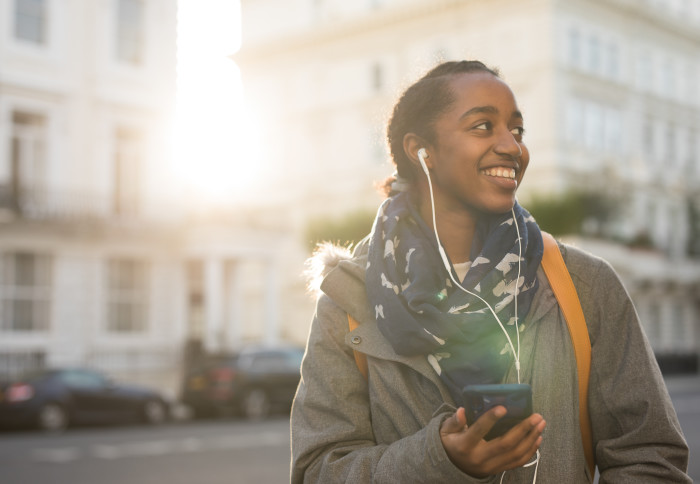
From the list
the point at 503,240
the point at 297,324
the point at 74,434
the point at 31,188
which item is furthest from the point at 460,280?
the point at 297,324

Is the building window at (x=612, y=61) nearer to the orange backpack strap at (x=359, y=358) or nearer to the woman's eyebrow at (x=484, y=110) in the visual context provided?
the woman's eyebrow at (x=484, y=110)

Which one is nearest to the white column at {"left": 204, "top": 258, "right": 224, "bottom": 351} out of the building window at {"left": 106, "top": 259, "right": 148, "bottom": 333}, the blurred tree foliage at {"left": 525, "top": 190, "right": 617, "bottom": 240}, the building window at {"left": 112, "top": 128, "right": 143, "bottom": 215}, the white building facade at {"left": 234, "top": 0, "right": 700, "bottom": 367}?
the building window at {"left": 106, "top": 259, "right": 148, "bottom": 333}

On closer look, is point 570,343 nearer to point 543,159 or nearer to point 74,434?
point 74,434

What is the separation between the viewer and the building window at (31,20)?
25.0 meters

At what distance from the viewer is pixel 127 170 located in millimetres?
27031

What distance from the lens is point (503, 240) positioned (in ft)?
8.12

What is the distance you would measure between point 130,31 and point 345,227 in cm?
1482

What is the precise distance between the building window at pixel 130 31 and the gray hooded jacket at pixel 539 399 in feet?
84.6

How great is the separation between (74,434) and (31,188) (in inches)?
344

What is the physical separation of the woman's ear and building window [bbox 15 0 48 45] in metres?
24.3

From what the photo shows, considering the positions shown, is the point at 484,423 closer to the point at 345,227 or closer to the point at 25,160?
the point at 25,160

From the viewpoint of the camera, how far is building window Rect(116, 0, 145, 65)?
27062mm

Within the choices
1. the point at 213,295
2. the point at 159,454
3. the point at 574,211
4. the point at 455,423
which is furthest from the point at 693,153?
the point at 455,423

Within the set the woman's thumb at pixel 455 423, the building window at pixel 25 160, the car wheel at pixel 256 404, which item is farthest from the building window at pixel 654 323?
the woman's thumb at pixel 455 423
